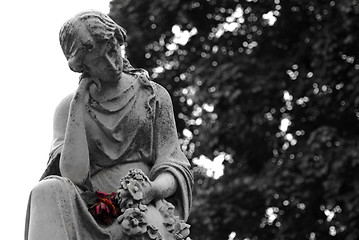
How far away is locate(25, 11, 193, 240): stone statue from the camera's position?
7.52 m

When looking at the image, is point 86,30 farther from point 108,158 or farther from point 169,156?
point 169,156

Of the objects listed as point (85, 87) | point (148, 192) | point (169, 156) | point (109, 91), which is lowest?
point (169, 156)

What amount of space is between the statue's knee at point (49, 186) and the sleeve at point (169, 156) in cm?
87

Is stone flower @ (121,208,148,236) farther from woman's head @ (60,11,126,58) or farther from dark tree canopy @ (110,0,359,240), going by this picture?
dark tree canopy @ (110,0,359,240)

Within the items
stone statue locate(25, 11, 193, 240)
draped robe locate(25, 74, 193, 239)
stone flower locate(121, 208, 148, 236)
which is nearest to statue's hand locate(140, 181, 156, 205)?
stone statue locate(25, 11, 193, 240)

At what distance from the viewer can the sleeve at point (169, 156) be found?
817 centimetres

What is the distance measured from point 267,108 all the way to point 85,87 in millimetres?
11269

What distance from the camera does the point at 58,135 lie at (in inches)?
324

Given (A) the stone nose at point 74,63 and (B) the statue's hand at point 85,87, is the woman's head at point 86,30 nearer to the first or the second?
(A) the stone nose at point 74,63

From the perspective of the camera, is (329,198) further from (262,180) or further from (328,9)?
(328,9)

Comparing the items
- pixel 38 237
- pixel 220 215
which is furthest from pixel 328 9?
pixel 38 237

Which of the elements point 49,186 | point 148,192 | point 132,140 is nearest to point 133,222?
point 148,192

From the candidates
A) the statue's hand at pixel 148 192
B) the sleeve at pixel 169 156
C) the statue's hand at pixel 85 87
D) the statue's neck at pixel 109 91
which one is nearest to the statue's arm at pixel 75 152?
the statue's hand at pixel 85 87

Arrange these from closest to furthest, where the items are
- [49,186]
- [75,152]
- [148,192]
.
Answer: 1. [49,186]
2. [148,192]
3. [75,152]
